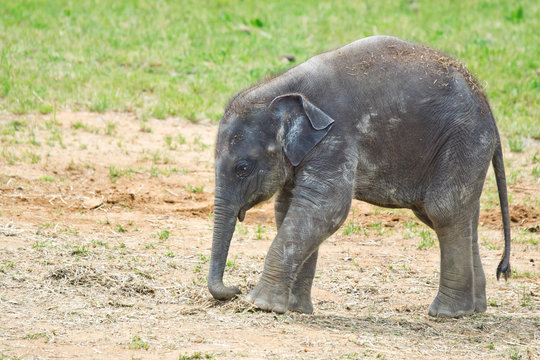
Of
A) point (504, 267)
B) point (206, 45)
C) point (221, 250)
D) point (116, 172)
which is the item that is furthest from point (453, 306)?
point (206, 45)

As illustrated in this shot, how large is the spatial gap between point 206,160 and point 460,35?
7247 millimetres

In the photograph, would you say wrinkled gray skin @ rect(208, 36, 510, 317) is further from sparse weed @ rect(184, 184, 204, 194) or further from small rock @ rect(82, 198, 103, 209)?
sparse weed @ rect(184, 184, 204, 194)

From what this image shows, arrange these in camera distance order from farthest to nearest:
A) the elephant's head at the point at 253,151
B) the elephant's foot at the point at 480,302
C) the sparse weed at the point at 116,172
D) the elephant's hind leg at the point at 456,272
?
the sparse weed at the point at 116,172, the elephant's foot at the point at 480,302, the elephant's hind leg at the point at 456,272, the elephant's head at the point at 253,151

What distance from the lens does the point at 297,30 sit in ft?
51.8

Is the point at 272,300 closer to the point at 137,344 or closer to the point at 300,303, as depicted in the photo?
the point at 300,303

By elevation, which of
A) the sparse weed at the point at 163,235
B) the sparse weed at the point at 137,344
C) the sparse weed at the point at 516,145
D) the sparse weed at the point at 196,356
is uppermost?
Result: the sparse weed at the point at 516,145

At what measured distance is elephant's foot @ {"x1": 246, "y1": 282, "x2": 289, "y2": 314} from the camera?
5.70 meters

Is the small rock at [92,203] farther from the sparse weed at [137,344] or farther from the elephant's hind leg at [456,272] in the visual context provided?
the sparse weed at [137,344]

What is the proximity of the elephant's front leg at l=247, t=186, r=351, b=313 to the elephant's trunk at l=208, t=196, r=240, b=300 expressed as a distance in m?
0.20

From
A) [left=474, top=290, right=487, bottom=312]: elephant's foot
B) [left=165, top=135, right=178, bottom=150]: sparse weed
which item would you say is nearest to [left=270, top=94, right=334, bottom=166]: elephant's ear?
[left=474, top=290, right=487, bottom=312]: elephant's foot

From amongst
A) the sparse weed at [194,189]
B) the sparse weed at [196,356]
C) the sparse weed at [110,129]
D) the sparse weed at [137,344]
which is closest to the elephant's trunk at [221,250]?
the sparse weed at [137,344]

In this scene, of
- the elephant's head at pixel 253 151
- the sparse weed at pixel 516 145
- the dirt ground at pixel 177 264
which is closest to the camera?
the dirt ground at pixel 177 264

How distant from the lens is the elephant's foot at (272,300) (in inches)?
224

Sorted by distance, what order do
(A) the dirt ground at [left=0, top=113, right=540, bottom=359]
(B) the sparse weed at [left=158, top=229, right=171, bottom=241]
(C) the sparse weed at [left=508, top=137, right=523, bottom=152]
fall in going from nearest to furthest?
1. (A) the dirt ground at [left=0, top=113, right=540, bottom=359]
2. (B) the sparse weed at [left=158, top=229, right=171, bottom=241]
3. (C) the sparse weed at [left=508, top=137, right=523, bottom=152]
